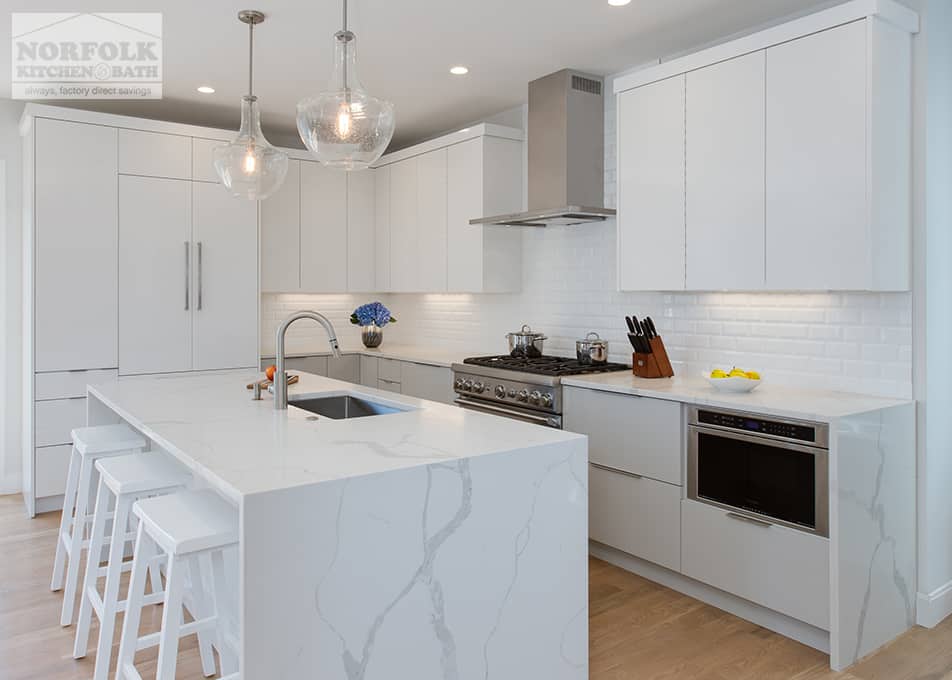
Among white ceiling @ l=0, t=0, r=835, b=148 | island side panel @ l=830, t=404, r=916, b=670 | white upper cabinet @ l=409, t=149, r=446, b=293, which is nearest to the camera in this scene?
island side panel @ l=830, t=404, r=916, b=670

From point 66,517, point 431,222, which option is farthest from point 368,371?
point 66,517

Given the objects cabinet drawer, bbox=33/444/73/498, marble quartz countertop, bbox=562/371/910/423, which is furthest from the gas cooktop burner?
cabinet drawer, bbox=33/444/73/498

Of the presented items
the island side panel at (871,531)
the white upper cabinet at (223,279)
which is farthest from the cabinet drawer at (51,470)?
the island side panel at (871,531)

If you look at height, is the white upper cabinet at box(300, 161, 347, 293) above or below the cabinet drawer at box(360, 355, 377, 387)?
above

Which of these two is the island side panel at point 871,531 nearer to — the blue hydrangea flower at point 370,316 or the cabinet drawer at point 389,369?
the cabinet drawer at point 389,369

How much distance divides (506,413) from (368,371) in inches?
75.1

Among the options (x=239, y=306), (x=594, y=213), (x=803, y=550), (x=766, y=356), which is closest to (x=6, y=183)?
(x=239, y=306)

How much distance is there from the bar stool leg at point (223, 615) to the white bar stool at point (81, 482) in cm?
84

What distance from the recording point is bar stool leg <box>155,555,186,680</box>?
6.28ft

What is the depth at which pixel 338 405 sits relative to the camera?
337 centimetres

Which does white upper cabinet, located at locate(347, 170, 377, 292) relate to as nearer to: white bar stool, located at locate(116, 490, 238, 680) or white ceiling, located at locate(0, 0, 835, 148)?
white ceiling, located at locate(0, 0, 835, 148)

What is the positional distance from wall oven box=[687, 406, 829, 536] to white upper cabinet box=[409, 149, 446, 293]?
263 cm

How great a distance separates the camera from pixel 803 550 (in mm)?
2758

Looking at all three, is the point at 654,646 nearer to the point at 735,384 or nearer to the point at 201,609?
the point at 735,384
